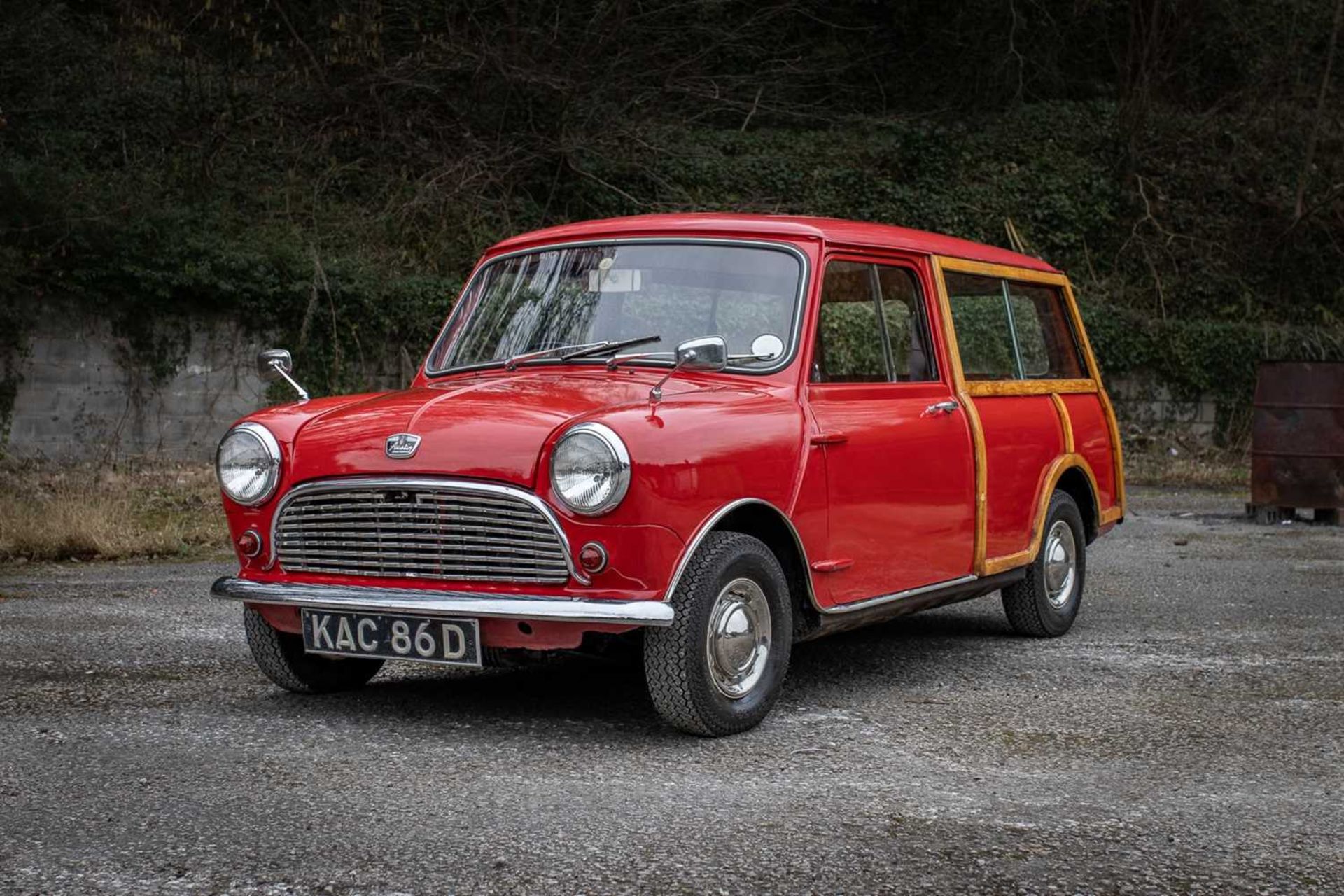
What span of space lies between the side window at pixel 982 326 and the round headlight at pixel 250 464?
9.79ft

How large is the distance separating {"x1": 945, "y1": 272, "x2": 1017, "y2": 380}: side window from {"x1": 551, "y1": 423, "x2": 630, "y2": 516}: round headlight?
8.08ft

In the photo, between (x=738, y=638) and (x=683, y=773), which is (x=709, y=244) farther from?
(x=683, y=773)

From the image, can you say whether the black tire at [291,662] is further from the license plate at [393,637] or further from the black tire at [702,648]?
the black tire at [702,648]

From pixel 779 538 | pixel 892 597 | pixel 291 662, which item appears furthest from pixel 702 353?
pixel 291 662

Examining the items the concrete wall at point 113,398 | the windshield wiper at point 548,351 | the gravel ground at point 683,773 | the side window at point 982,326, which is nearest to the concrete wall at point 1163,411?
the concrete wall at point 113,398

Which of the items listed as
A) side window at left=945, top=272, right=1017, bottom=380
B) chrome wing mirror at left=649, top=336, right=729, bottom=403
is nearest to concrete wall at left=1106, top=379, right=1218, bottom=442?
side window at left=945, top=272, right=1017, bottom=380

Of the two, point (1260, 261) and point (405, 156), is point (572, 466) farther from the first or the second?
point (1260, 261)

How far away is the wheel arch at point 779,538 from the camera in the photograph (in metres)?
5.14

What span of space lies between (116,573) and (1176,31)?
1936cm

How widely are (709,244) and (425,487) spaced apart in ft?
5.42

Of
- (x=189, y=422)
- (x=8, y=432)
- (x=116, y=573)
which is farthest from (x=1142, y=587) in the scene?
(x=8, y=432)

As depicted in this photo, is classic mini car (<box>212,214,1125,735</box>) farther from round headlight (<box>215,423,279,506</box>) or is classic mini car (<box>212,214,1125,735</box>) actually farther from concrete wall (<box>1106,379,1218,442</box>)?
concrete wall (<box>1106,379,1218,442</box>)

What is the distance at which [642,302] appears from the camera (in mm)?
6012

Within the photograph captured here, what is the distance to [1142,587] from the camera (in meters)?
9.41
